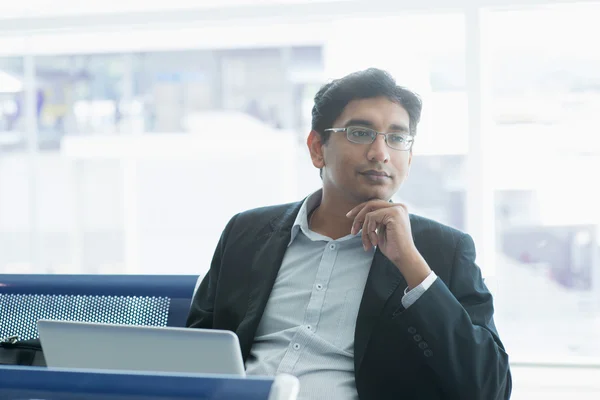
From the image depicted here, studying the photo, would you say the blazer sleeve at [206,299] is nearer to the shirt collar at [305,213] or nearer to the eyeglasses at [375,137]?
the shirt collar at [305,213]

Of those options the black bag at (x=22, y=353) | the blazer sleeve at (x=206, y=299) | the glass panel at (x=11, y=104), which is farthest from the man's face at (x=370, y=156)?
the glass panel at (x=11, y=104)

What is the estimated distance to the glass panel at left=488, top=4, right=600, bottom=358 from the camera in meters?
3.57

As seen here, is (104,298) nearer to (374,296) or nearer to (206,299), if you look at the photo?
(206,299)

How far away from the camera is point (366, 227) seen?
5.55 feet

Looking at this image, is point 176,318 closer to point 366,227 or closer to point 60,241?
point 366,227

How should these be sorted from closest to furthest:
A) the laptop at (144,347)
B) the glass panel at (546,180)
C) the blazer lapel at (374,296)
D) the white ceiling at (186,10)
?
the laptop at (144,347) → the blazer lapel at (374,296) → the white ceiling at (186,10) → the glass panel at (546,180)

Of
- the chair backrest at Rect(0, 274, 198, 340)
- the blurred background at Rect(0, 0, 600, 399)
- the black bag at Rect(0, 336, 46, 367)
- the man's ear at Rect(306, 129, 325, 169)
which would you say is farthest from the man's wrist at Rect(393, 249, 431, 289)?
the blurred background at Rect(0, 0, 600, 399)

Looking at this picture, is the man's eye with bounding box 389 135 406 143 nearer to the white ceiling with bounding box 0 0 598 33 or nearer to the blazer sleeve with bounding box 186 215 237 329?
the blazer sleeve with bounding box 186 215 237 329

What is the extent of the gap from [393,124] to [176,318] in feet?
2.58

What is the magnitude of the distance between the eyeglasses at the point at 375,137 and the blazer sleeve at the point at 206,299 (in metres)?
0.47

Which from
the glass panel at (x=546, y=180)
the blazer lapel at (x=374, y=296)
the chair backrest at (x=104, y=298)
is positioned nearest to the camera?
the blazer lapel at (x=374, y=296)

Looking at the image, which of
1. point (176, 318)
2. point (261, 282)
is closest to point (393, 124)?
point (261, 282)

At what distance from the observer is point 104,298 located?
6.16 feet

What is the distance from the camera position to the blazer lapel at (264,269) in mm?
1746
